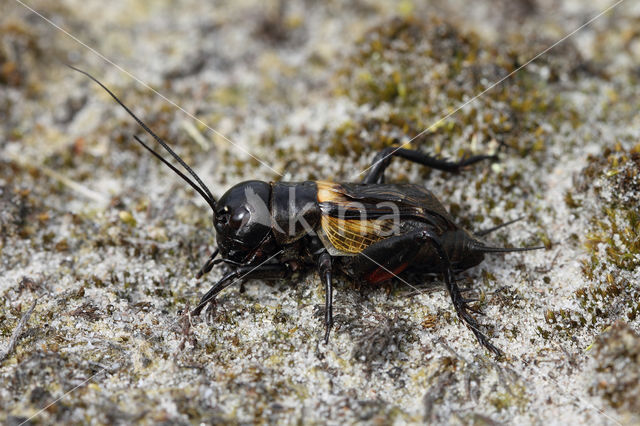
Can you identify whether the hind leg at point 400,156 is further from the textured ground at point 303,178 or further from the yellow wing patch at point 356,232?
the yellow wing patch at point 356,232

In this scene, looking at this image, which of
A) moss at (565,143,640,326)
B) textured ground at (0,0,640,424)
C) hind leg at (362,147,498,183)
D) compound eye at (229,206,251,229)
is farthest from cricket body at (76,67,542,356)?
moss at (565,143,640,326)

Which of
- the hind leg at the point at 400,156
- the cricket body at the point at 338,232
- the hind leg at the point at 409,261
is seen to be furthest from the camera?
the hind leg at the point at 400,156

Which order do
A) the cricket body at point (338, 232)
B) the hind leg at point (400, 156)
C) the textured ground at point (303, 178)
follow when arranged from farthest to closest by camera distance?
the hind leg at point (400, 156)
the cricket body at point (338, 232)
the textured ground at point (303, 178)

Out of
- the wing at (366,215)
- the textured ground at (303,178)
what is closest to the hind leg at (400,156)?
the textured ground at (303,178)

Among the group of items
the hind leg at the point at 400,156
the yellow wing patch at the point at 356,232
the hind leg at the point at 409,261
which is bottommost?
the hind leg at the point at 409,261

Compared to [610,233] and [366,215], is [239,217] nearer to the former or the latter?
[366,215]

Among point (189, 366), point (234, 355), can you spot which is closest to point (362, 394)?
point (234, 355)
